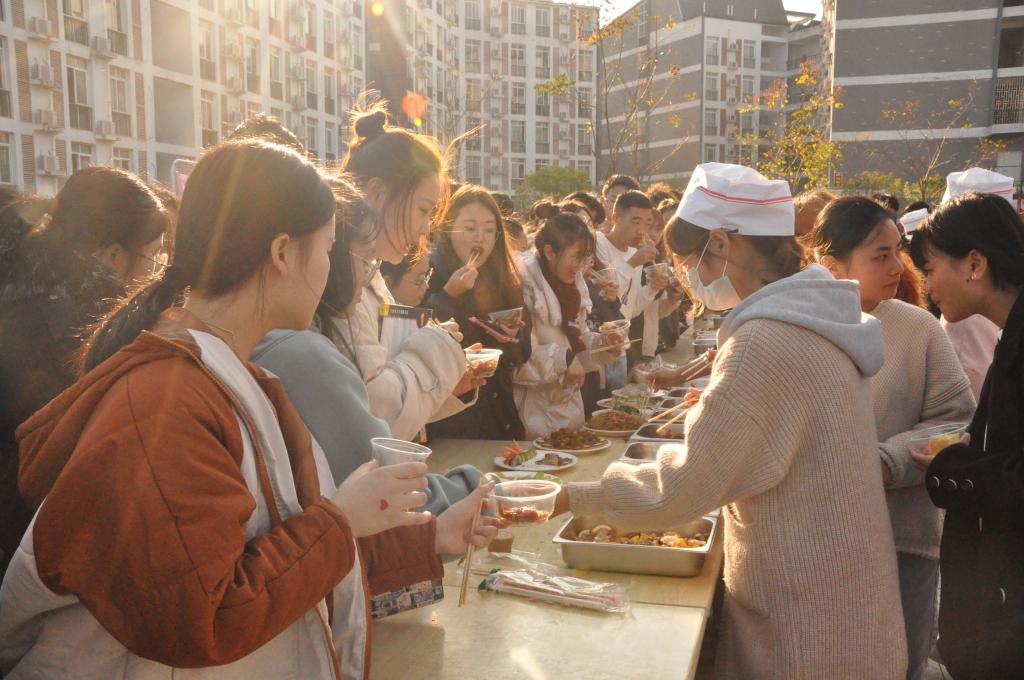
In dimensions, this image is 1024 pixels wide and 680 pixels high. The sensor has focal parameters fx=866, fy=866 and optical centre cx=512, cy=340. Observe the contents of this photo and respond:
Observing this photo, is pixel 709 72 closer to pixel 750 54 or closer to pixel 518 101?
pixel 750 54

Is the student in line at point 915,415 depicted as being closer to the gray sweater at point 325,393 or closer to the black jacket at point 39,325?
the gray sweater at point 325,393

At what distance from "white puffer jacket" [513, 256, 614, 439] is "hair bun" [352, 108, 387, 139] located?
216 centimetres

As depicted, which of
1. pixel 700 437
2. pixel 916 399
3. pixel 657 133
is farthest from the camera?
pixel 657 133

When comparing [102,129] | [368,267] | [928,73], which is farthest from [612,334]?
[928,73]

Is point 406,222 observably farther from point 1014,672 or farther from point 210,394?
point 1014,672

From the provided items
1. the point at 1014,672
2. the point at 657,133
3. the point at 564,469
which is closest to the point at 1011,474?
the point at 1014,672

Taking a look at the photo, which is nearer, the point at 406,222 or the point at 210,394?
the point at 210,394

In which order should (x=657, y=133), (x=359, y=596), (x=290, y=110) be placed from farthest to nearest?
(x=657, y=133), (x=290, y=110), (x=359, y=596)

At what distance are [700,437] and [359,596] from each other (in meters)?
0.96

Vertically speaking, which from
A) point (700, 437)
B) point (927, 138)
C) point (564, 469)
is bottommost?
point (564, 469)

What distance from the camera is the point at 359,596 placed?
1646 millimetres

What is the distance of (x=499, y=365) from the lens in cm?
461

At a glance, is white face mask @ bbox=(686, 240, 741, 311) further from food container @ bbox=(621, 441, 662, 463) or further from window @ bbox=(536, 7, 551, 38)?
window @ bbox=(536, 7, 551, 38)

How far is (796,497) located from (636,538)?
670 mm
